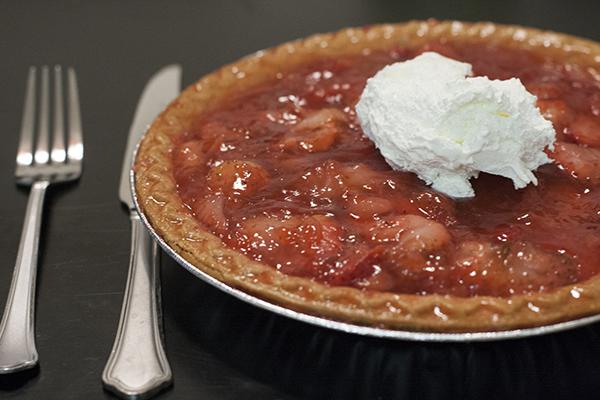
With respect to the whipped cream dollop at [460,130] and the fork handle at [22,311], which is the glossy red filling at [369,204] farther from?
the fork handle at [22,311]

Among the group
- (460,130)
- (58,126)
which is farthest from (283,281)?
(58,126)

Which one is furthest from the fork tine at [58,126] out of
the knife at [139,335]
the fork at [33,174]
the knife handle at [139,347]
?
the knife handle at [139,347]

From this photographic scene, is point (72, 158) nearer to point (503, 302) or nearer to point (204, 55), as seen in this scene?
point (204, 55)

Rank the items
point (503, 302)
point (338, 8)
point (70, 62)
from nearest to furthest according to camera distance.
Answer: point (503, 302) → point (70, 62) → point (338, 8)

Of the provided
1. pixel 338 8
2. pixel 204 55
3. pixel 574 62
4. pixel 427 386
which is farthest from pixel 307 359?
pixel 338 8

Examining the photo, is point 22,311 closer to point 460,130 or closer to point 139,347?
point 139,347

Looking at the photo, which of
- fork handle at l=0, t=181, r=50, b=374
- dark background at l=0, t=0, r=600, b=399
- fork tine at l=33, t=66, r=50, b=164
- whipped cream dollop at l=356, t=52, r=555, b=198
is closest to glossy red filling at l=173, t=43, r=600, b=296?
whipped cream dollop at l=356, t=52, r=555, b=198
